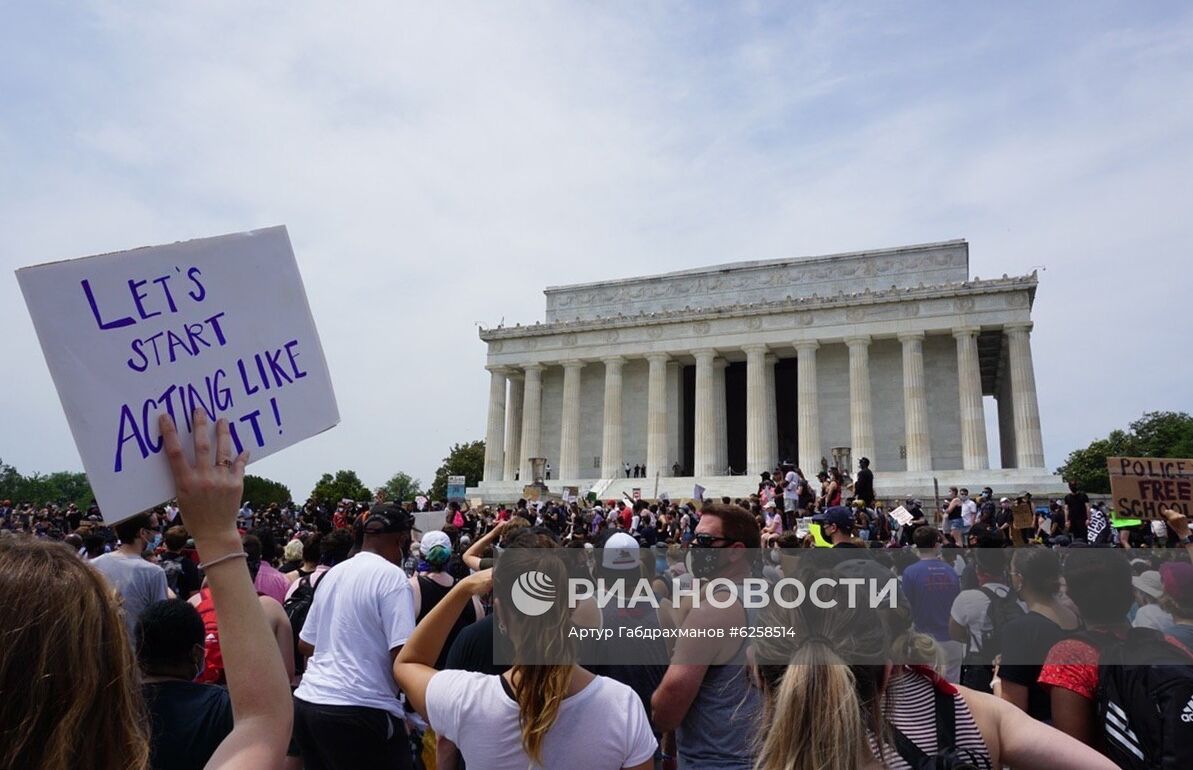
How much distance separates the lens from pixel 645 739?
3.30 m

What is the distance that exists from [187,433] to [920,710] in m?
2.68

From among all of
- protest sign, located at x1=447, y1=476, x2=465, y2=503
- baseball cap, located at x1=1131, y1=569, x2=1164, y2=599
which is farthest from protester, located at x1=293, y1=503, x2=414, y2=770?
protest sign, located at x1=447, y1=476, x2=465, y2=503

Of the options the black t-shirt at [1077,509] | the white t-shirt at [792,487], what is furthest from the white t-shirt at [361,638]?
the white t-shirt at [792,487]

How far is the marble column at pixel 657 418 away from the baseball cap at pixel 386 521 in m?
43.4

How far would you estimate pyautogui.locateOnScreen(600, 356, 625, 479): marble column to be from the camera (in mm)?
50125

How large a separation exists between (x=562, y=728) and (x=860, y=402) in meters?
44.1

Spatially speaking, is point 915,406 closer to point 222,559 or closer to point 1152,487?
point 1152,487

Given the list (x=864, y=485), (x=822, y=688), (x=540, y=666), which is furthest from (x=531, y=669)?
(x=864, y=485)

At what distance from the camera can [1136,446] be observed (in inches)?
2972

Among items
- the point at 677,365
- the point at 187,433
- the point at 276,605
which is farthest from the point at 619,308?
the point at 187,433

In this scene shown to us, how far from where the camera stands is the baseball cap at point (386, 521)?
548 centimetres

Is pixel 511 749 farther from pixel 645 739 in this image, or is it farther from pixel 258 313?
pixel 258 313

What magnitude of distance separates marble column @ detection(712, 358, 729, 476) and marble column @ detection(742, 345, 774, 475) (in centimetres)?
184

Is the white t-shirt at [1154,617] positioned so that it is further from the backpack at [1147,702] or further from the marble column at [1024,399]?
the marble column at [1024,399]
